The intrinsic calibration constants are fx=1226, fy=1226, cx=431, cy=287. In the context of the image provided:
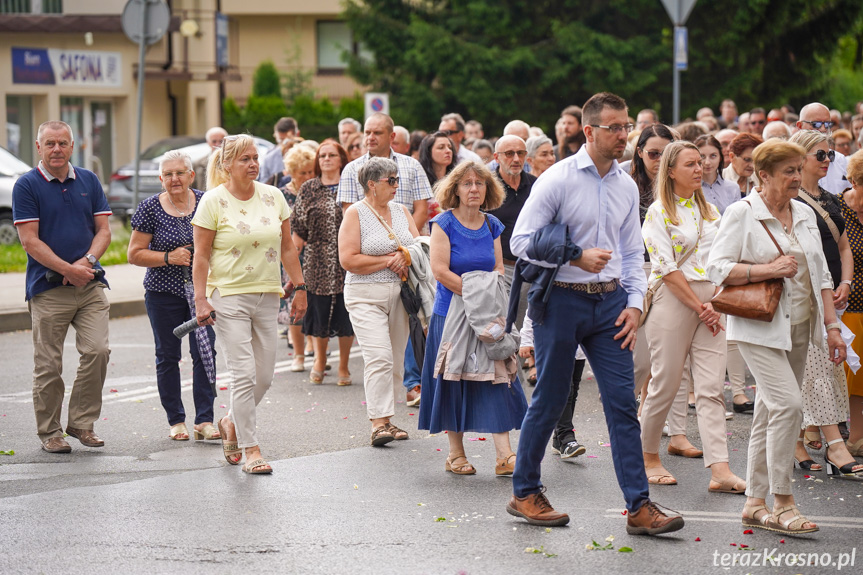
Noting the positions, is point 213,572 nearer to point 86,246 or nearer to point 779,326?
point 779,326

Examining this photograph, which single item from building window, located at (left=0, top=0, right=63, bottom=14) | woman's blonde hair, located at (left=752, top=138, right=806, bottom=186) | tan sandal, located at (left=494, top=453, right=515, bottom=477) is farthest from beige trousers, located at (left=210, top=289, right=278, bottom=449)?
building window, located at (left=0, top=0, right=63, bottom=14)

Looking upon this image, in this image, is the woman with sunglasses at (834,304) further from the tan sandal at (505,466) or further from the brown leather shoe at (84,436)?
the brown leather shoe at (84,436)

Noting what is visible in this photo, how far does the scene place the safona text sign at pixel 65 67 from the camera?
1253 inches

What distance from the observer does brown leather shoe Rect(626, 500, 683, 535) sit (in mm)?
5898

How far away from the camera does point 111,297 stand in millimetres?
15172

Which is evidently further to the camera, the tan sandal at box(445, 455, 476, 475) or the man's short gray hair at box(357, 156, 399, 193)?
the man's short gray hair at box(357, 156, 399, 193)

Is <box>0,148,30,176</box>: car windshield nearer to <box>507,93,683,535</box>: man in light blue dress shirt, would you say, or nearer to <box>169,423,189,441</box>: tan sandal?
<box>169,423,189,441</box>: tan sandal

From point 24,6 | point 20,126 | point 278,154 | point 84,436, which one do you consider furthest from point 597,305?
point 24,6

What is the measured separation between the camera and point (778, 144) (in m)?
6.12

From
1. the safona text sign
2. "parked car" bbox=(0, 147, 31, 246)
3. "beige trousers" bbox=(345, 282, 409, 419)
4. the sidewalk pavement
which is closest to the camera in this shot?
"beige trousers" bbox=(345, 282, 409, 419)

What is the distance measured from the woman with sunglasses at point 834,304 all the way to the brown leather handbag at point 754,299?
144cm

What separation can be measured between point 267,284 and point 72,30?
27.5m

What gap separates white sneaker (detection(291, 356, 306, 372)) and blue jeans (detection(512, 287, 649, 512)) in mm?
5573

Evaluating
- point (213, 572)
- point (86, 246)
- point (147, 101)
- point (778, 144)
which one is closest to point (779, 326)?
point (778, 144)
